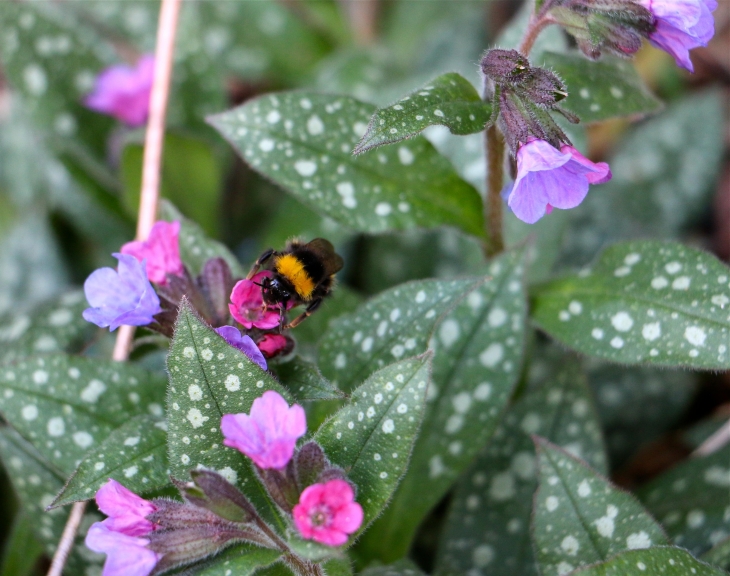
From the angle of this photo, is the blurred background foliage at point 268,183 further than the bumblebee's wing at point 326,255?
Yes

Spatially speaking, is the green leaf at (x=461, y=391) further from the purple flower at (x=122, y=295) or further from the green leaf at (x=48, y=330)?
the green leaf at (x=48, y=330)

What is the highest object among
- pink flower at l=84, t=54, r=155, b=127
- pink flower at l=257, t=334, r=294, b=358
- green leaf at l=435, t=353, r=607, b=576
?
pink flower at l=84, t=54, r=155, b=127

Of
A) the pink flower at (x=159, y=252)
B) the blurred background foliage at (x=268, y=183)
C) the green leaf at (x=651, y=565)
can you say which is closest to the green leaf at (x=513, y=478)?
the blurred background foliage at (x=268, y=183)

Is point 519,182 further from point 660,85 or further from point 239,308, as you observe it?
point 660,85

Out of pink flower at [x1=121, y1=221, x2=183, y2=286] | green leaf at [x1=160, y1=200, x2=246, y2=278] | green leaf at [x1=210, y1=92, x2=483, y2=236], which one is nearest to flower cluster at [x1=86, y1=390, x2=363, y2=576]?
pink flower at [x1=121, y1=221, x2=183, y2=286]

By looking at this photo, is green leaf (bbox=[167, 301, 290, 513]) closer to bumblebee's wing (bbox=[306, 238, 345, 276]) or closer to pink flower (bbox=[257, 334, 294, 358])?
pink flower (bbox=[257, 334, 294, 358])

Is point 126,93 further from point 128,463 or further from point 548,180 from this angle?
point 548,180

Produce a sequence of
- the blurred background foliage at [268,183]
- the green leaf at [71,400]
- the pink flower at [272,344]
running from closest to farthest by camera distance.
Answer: the pink flower at [272,344], the green leaf at [71,400], the blurred background foliage at [268,183]
